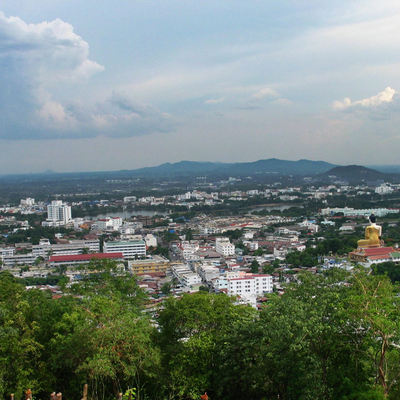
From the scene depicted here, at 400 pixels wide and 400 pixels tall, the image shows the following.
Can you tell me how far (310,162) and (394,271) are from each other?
122m

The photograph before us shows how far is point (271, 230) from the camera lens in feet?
79.6

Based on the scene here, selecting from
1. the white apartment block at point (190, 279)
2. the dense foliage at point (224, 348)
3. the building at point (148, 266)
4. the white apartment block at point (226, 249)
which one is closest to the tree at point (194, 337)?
the dense foliage at point (224, 348)

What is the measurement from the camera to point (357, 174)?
73.5 metres

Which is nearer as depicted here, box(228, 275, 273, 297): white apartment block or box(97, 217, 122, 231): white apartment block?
box(228, 275, 273, 297): white apartment block

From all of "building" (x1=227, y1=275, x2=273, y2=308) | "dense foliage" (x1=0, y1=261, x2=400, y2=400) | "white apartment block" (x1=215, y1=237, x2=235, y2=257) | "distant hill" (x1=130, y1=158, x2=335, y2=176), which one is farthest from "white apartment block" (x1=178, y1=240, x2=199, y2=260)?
"distant hill" (x1=130, y1=158, x2=335, y2=176)

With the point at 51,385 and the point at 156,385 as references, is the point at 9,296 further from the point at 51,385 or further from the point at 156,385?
the point at 156,385

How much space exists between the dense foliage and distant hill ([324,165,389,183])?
67.7 m

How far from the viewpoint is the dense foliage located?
339 cm

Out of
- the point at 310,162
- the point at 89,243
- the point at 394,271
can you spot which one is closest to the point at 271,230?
the point at 89,243

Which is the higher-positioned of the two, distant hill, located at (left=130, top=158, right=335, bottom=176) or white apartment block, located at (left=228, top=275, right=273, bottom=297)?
distant hill, located at (left=130, top=158, right=335, bottom=176)

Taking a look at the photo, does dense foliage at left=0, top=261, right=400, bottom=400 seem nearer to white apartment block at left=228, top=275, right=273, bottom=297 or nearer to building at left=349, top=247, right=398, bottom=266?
white apartment block at left=228, top=275, right=273, bottom=297

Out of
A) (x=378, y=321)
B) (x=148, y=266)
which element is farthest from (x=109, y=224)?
(x=378, y=321)

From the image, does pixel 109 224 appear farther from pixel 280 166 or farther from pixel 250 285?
pixel 280 166

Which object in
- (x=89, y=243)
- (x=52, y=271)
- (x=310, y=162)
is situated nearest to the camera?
(x=52, y=271)
